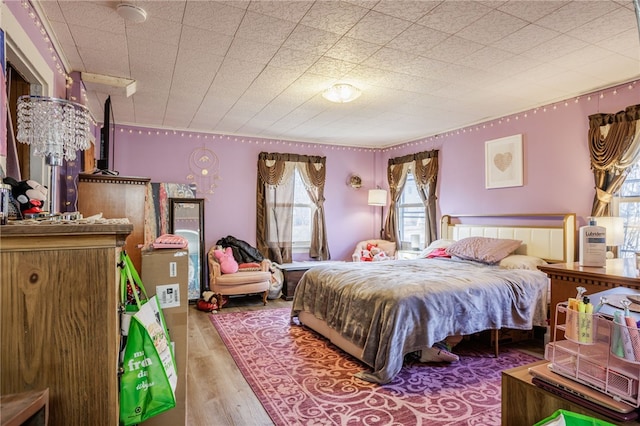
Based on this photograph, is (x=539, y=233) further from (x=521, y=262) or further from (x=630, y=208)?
(x=630, y=208)

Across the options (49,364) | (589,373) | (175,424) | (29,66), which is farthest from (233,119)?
(589,373)

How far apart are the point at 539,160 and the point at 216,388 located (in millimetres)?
4080

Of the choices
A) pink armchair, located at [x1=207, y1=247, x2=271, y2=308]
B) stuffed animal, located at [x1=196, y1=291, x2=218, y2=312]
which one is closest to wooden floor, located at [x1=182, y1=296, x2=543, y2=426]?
stuffed animal, located at [x1=196, y1=291, x2=218, y2=312]

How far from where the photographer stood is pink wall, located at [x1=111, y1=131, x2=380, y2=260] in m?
5.21

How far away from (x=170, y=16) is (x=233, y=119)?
257 cm

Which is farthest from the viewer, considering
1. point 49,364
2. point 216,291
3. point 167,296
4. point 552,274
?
point 216,291

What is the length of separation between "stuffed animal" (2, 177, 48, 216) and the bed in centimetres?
222

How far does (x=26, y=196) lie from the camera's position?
130 centimetres

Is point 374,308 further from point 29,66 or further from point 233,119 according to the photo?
point 233,119

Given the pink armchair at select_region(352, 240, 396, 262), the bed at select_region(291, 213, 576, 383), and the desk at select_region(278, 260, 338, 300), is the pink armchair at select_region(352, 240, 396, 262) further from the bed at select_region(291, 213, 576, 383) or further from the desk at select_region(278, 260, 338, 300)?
the bed at select_region(291, 213, 576, 383)

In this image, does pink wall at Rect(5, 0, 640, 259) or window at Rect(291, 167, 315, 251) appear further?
window at Rect(291, 167, 315, 251)

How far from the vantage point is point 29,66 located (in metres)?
2.07

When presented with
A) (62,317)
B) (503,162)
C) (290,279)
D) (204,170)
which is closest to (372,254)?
(290,279)

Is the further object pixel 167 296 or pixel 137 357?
pixel 167 296
